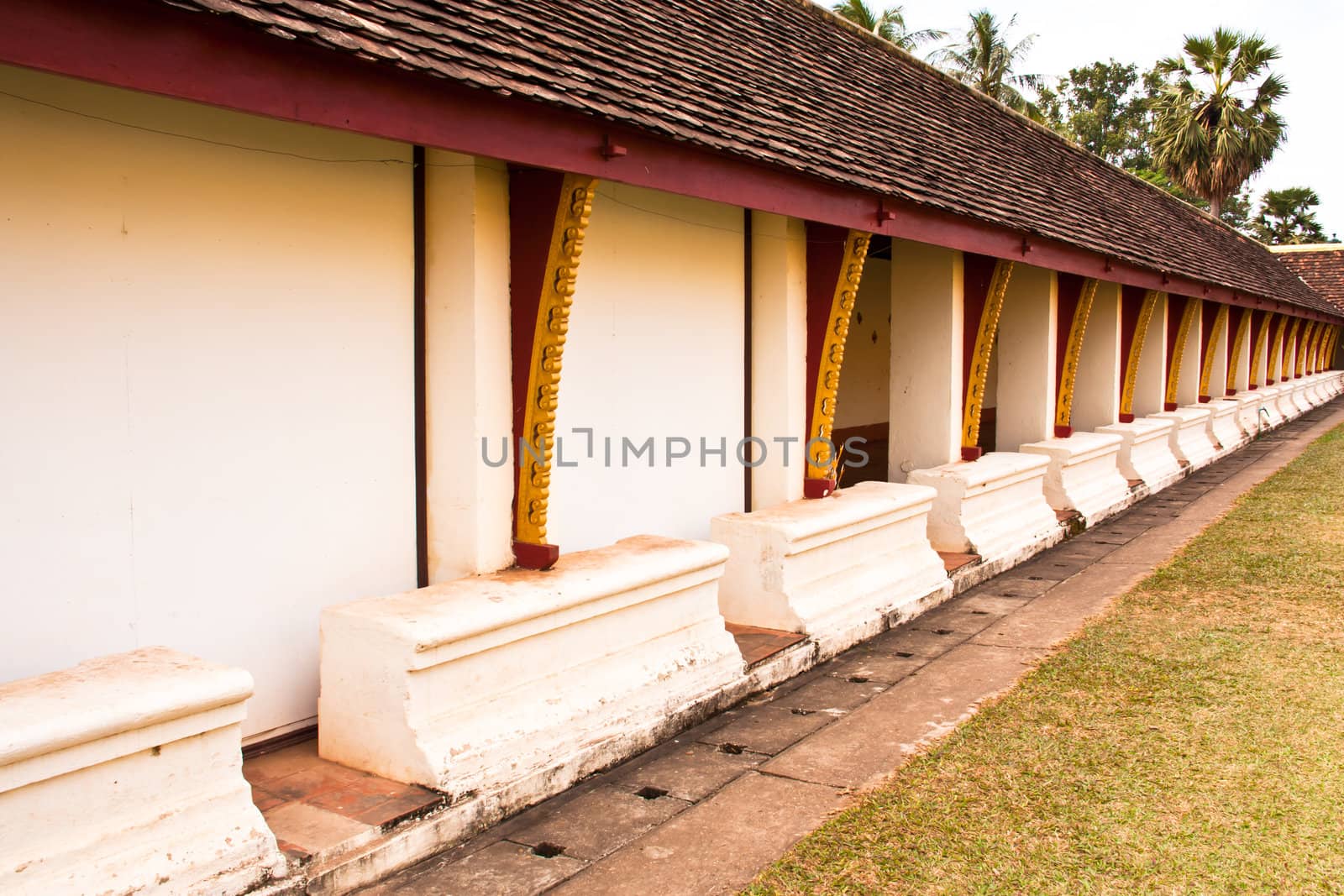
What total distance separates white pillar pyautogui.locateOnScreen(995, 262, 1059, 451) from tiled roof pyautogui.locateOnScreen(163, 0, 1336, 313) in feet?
2.29

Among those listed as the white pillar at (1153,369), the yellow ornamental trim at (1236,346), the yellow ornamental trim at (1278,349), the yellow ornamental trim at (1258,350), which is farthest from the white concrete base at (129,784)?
the yellow ornamental trim at (1278,349)

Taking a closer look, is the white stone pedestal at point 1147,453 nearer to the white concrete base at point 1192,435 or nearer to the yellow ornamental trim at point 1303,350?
the white concrete base at point 1192,435

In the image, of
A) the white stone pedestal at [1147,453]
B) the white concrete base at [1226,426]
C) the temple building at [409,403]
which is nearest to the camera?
the temple building at [409,403]

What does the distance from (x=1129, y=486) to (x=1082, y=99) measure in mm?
46993

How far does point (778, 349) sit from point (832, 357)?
353 mm

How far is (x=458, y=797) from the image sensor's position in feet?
12.7

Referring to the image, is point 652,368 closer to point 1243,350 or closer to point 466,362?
point 466,362

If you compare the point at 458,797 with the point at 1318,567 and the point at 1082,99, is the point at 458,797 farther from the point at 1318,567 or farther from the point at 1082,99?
the point at 1082,99

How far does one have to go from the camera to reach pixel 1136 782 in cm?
427

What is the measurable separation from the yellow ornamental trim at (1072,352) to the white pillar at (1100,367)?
1.62m

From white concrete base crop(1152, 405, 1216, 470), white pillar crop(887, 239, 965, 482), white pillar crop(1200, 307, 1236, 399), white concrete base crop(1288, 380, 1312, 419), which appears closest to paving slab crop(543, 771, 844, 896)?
white pillar crop(887, 239, 965, 482)

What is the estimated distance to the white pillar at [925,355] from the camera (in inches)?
343

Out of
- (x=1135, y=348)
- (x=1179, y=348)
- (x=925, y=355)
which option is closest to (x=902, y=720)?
(x=925, y=355)

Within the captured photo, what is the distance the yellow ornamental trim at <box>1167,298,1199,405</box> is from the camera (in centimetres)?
1520
